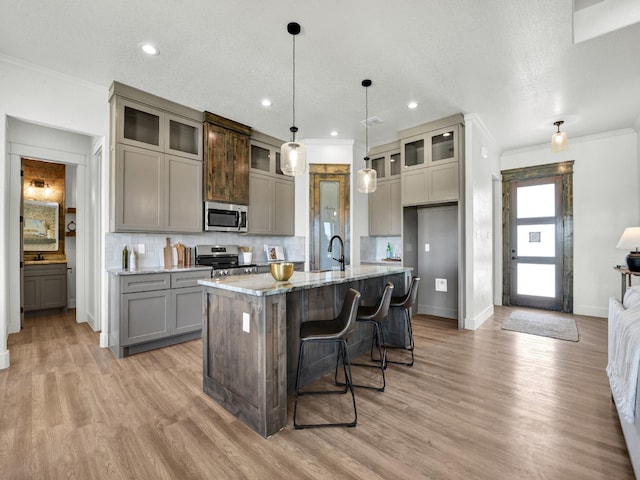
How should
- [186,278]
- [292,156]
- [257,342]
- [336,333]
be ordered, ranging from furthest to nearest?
[186,278] → [292,156] → [336,333] → [257,342]

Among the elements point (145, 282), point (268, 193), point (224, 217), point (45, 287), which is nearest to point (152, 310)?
point (145, 282)

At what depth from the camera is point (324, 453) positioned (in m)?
1.76

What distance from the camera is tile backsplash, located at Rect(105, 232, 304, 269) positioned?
374 cm

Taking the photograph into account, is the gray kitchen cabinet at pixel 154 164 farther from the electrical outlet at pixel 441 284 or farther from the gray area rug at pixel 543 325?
the gray area rug at pixel 543 325

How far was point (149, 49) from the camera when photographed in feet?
9.39

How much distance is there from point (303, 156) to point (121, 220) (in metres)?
2.29

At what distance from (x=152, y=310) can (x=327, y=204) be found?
3.18 meters

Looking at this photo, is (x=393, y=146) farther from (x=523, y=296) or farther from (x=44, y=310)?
(x=44, y=310)

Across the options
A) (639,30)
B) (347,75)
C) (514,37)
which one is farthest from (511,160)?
(347,75)

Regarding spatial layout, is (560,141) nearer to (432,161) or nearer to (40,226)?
(432,161)

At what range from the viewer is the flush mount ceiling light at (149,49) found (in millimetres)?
2808

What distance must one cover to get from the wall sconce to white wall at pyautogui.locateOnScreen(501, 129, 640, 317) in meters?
8.93

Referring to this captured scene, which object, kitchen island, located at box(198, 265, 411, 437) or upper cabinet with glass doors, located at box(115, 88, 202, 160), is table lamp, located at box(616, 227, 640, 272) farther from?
upper cabinet with glass doors, located at box(115, 88, 202, 160)

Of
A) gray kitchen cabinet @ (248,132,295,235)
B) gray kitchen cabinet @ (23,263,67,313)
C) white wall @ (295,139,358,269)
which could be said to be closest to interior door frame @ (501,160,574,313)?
white wall @ (295,139,358,269)
